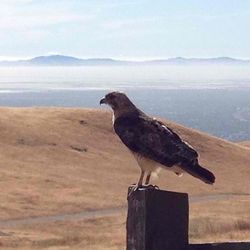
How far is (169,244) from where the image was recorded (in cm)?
606

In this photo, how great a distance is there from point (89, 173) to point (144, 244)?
57051 mm

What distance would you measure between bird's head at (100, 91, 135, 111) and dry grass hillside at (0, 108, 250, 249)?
18.5 meters

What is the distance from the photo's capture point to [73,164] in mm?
65250

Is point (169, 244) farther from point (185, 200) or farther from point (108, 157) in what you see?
→ point (108, 157)

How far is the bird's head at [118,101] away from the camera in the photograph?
8.16 m

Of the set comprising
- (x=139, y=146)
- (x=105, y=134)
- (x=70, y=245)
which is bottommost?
(x=70, y=245)

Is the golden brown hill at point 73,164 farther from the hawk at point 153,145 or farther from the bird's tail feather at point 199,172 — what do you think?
the bird's tail feather at point 199,172

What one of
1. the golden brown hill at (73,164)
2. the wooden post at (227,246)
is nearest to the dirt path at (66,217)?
the golden brown hill at (73,164)

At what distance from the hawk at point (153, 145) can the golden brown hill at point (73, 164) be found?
1483 inches

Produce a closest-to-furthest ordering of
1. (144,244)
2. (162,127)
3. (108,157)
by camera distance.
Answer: (144,244) → (162,127) → (108,157)

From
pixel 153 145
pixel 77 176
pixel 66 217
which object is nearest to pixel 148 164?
pixel 153 145

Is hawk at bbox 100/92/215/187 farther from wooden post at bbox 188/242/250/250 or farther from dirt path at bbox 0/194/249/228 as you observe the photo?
dirt path at bbox 0/194/249/228

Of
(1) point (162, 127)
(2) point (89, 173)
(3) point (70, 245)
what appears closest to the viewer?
(1) point (162, 127)

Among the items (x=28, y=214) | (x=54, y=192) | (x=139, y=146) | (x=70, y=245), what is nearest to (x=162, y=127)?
(x=139, y=146)
